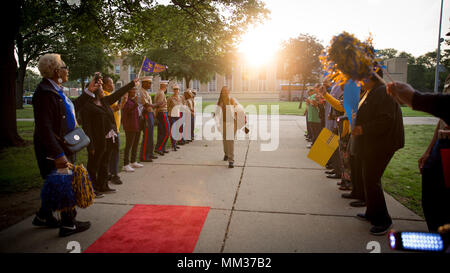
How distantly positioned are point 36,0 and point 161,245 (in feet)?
37.2

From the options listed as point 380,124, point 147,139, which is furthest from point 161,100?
point 380,124

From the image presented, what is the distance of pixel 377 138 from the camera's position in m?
3.41

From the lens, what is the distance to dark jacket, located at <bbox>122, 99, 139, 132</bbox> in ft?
21.4

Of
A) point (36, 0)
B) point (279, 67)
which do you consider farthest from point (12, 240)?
point (279, 67)

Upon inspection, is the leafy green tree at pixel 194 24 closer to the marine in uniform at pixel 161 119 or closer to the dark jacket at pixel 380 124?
the marine in uniform at pixel 161 119

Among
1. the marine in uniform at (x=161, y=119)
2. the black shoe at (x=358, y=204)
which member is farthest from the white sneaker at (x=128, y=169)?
the black shoe at (x=358, y=204)

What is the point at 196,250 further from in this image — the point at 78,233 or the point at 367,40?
the point at 367,40

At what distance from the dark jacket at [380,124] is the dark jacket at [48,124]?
3585mm

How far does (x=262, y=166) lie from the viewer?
7.05m

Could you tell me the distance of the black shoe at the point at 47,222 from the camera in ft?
12.1

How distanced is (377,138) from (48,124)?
3768 millimetres

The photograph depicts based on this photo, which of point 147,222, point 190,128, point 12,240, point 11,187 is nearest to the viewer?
point 12,240

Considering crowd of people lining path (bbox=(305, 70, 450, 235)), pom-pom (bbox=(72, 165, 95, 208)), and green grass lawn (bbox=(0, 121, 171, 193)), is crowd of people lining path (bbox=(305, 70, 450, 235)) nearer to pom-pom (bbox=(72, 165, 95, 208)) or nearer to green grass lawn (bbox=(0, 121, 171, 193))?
pom-pom (bbox=(72, 165, 95, 208))

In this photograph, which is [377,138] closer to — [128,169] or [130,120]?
[130,120]
